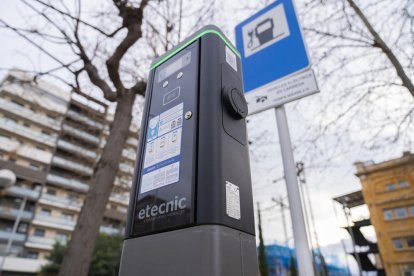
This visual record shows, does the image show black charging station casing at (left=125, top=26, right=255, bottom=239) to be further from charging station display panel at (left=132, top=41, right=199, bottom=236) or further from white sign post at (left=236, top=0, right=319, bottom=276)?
white sign post at (left=236, top=0, right=319, bottom=276)

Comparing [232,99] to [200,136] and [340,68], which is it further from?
[340,68]

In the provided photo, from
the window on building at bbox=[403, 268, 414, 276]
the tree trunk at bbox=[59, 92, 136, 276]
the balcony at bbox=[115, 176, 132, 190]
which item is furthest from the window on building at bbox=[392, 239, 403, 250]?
the tree trunk at bbox=[59, 92, 136, 276]

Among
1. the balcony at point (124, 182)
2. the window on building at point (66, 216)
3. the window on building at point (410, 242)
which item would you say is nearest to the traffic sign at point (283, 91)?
the balcony at point (124, 182)

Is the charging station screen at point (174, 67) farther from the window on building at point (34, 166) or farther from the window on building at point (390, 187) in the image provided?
the window on building at point (34, 166)

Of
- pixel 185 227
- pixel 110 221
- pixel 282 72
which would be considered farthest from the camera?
pixel 110 221

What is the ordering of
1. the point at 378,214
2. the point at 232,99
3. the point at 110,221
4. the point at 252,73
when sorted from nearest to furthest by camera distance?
1. the point at 232,99
2. the point at 252,73
3. the point at 378,214
4. the point at 110,221

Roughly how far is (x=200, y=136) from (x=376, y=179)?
27690 mm

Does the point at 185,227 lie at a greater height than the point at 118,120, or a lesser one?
lesser

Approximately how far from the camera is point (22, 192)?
25.2 m

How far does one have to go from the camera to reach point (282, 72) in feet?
5.54

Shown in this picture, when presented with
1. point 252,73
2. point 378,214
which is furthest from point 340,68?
point 378,214

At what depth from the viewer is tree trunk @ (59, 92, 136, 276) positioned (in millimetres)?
3242

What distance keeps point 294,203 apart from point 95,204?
3.09 meters

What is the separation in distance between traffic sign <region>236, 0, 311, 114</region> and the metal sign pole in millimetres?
252
